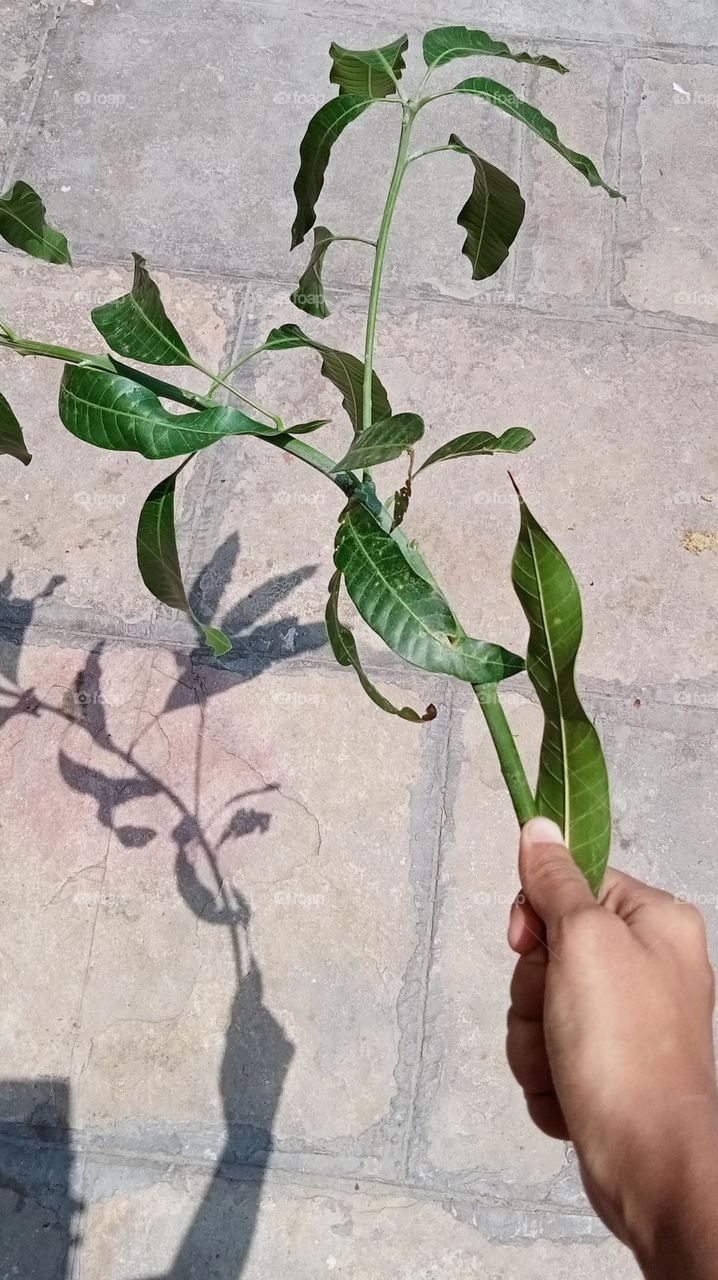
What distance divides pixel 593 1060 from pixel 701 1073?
0.33 ft

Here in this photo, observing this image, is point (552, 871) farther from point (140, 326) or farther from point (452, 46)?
point (452, 46)

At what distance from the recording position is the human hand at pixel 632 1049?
34.8 inches

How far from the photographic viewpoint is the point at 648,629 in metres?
2.25

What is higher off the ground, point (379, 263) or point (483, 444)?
point (379, 263)

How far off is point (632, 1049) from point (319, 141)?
1013mm

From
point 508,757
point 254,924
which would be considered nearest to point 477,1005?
point 254,924

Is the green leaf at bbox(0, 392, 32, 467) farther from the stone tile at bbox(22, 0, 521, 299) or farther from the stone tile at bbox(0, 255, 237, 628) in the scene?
the stone tile at bbox(22, 0, 521, 299)

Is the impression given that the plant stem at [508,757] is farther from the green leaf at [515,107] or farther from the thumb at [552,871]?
the green leaf at [515,107]

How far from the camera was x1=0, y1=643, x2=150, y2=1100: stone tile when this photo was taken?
1.92m

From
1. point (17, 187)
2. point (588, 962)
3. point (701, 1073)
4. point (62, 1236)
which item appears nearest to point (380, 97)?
point (17, 187)

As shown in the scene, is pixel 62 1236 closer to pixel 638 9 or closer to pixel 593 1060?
pixel 593 1060

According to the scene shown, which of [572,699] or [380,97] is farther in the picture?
[380,97]

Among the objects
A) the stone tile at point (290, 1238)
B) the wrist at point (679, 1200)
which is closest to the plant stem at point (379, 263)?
the wrist at point (679, 1200)

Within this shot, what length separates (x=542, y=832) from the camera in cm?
98
